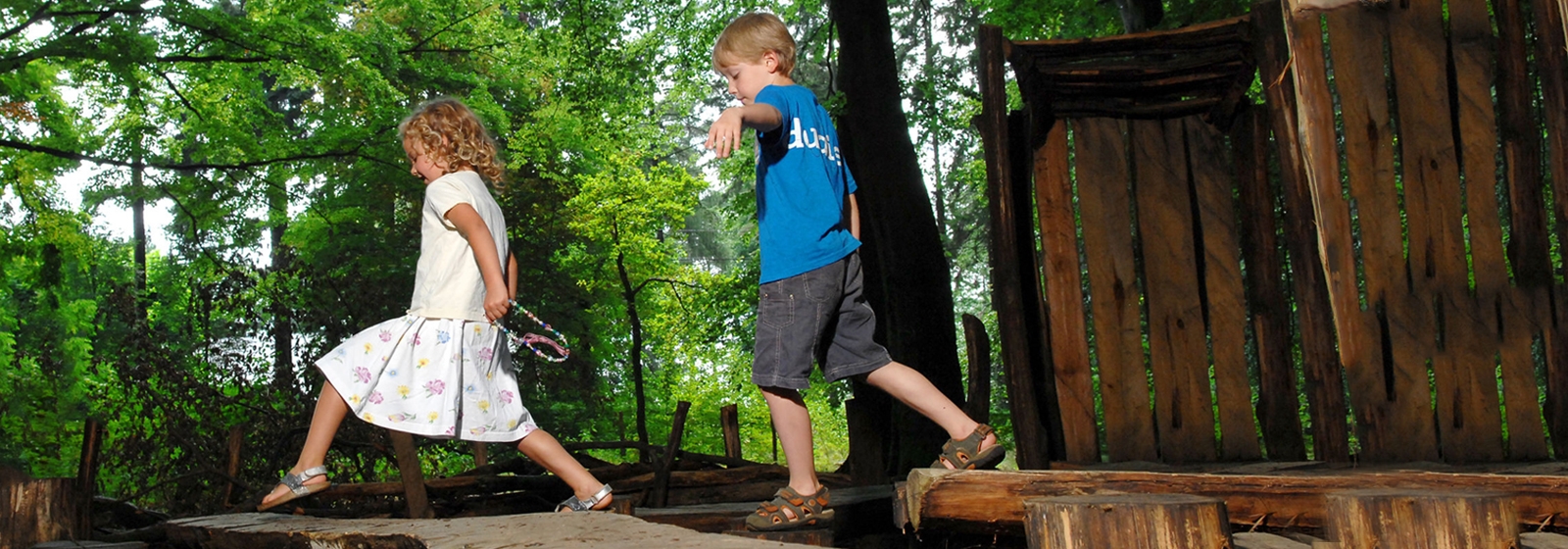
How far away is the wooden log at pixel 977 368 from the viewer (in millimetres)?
8117

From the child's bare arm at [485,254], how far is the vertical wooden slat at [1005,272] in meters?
2.29

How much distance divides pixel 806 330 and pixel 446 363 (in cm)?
153

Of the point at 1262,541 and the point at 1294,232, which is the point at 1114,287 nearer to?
the point at 1294,232

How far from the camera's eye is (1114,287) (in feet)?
19.9

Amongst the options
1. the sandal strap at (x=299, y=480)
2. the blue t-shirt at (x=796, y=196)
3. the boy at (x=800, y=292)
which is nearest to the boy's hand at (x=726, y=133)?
the boy at (x=800, y=292)

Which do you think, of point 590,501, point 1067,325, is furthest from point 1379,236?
point 590,501

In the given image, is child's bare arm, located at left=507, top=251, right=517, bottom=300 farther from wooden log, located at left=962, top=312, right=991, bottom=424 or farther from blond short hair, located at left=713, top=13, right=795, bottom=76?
wooden log, located at left=962, top=312, right=991, bottom=424

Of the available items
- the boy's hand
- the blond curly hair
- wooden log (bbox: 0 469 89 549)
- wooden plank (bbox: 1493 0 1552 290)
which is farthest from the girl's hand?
wooden plank (bbox: 1493 0 1552 290)

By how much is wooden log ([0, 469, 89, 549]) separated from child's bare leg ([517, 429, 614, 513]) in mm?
2974

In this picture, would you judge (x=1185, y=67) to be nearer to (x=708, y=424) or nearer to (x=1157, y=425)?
(x=1157, y=425)

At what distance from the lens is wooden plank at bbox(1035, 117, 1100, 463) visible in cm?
583

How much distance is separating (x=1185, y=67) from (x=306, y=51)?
30.3 feet

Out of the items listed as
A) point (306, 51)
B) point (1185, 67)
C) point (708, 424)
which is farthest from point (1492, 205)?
point (708, 424)

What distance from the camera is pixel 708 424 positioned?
24.2 metres
